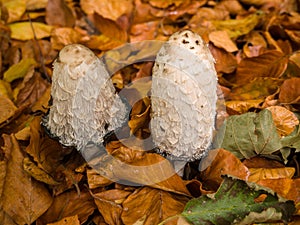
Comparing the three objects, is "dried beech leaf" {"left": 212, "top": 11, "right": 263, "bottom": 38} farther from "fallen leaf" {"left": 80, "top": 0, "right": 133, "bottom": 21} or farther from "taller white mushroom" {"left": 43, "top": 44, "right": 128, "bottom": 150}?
"taller white mushroom" {"left": 43, "top": 44, "right": 128, "bottom": 150}

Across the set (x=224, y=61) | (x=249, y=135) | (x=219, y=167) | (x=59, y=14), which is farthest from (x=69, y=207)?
(x=59, y=14)

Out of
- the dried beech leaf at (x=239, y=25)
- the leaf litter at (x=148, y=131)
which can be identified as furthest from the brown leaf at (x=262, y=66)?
the dried beech leaf at (x=239, y=25)

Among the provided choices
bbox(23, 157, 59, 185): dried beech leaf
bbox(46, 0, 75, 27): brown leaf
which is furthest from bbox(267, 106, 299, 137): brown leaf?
bbox(46, 0, 75, 27): brown leaf

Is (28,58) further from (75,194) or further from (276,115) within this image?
(276,115)

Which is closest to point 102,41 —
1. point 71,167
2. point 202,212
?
point 71,167

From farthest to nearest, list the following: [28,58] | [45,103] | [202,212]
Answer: [28,58], [45,103], [202,212]

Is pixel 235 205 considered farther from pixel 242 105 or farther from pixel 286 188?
pixel 242 105

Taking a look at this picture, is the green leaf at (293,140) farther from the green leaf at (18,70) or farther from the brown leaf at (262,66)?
the green leaf at (18,70)
